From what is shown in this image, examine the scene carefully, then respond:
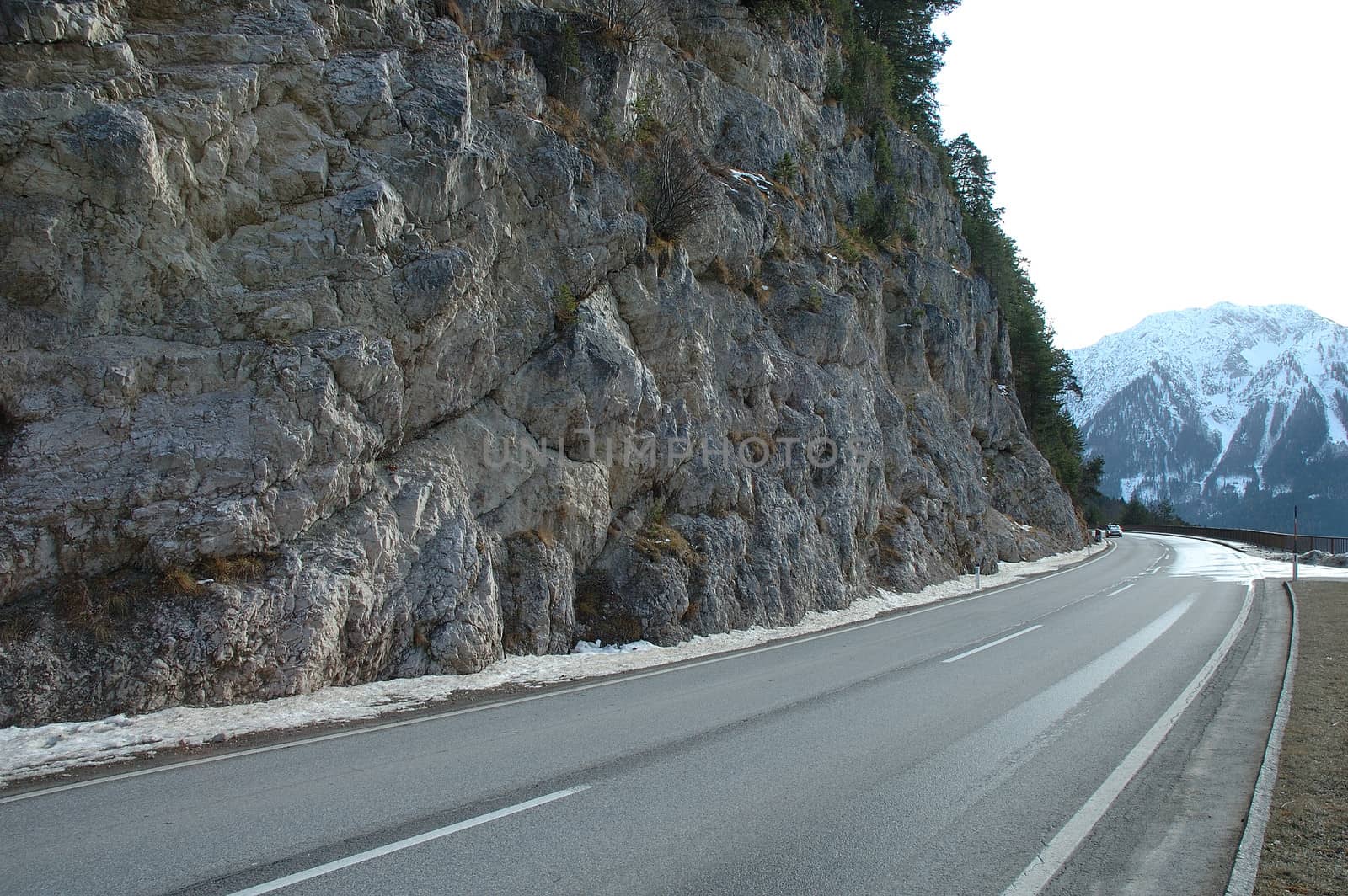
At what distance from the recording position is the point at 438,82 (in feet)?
45.5

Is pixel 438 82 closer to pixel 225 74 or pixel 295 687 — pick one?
pixel 225 74

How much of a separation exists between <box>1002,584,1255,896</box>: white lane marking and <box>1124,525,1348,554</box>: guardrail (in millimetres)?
22298

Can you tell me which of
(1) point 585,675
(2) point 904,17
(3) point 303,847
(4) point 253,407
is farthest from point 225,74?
(2) point 904,17

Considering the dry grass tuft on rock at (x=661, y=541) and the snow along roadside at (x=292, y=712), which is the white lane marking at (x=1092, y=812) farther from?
the dry grass tuft on rock at (x=661, y=541)

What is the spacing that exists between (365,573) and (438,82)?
890cm

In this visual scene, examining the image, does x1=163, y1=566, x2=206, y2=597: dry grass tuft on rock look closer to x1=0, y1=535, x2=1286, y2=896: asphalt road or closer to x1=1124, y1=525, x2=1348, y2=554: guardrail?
x1=0, y1=535, x2=1286, y2=896: asphalt road

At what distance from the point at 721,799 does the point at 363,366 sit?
8588 millimetres

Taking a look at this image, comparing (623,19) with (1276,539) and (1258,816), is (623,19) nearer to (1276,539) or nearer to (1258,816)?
(1258,816)

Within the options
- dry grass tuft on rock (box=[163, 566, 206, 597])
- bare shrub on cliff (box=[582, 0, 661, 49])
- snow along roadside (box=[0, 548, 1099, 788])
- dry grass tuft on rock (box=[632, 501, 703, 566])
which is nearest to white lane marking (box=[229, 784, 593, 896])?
snow along roadside (box=[0, 548, 1099, 788])

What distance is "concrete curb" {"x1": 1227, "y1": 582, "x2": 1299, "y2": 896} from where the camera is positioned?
4324 millimetres

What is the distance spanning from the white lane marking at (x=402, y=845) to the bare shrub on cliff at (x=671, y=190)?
14.5 meters

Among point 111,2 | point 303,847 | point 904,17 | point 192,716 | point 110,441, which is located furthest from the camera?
point 904,17

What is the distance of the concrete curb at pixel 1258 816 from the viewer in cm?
432

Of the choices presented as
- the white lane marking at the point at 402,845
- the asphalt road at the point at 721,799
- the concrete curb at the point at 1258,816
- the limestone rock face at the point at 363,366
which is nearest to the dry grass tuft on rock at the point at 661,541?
the limestone rock face at the point at 363,366
